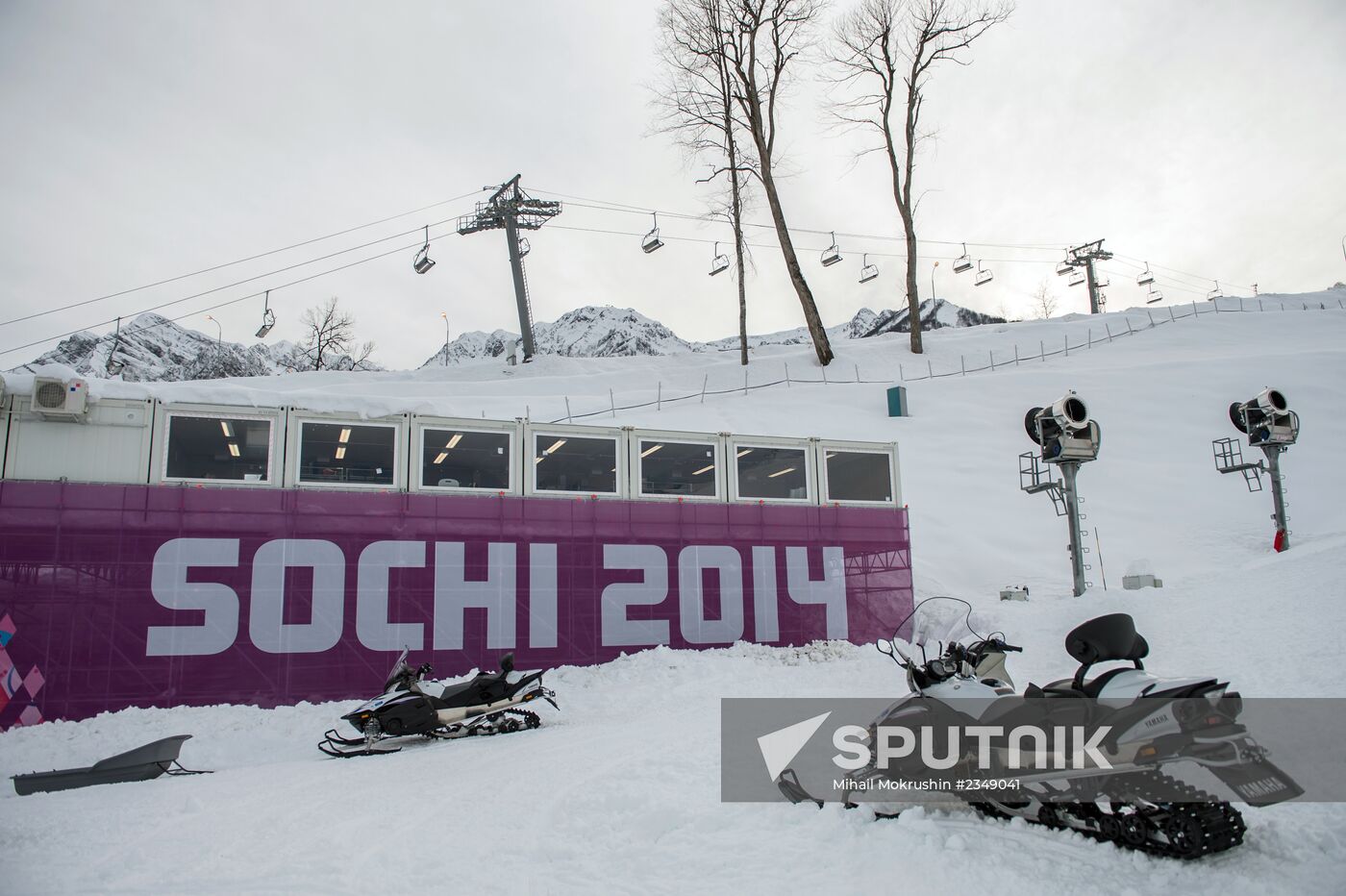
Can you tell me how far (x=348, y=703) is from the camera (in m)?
11.6

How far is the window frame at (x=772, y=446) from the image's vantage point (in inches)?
592

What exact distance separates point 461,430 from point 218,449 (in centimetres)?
330

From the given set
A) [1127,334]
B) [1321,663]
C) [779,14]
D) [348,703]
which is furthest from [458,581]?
[1127,334]

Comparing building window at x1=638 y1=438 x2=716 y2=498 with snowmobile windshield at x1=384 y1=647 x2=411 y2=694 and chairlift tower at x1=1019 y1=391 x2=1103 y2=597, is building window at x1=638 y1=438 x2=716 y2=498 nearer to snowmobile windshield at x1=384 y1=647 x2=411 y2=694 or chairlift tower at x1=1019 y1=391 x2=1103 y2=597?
snowmobile windshield at x1=384 y1=647 x2=411 y2=694

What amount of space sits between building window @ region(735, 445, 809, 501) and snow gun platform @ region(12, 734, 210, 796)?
30.3 feet

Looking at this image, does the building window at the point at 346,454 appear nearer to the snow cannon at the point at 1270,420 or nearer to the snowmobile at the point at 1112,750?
the snowmobile at the point at 1112,750

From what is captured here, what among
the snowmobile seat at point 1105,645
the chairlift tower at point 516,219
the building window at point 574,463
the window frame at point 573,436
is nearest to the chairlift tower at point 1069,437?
the window frame at point 573,436

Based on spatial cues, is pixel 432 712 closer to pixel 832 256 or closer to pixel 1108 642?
pixel 1108 642

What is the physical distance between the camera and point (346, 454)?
12.6 m

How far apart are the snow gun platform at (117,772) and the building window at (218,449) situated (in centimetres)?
442

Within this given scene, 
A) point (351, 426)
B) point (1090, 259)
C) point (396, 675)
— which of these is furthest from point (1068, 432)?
point (1090, 259)

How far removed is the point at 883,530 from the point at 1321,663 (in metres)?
7.87

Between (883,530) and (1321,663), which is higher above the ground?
(883,530)

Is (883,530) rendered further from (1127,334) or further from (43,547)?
(1127,334)
